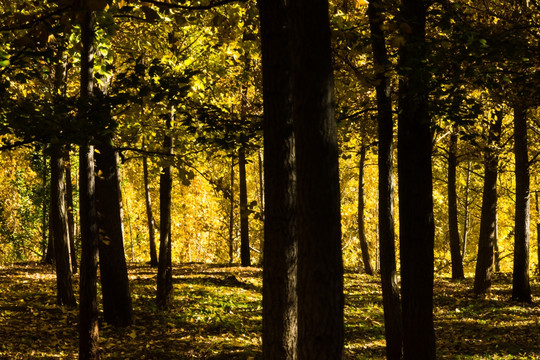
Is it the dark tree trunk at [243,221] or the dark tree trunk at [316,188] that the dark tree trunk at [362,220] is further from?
the dark tree trunk at [316,188]

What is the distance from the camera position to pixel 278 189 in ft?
17.9

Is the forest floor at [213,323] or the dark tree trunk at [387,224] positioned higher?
the dark tree trunk at [387,224]


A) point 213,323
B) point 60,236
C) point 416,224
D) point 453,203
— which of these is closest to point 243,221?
point 453,203

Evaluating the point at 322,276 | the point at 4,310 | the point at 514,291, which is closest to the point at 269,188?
the point at 322,276

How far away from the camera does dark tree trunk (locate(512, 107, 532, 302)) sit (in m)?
15.3

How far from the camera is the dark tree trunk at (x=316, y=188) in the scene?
4.14m

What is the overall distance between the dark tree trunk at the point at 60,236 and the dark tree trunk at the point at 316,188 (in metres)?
9.07

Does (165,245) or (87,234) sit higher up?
(87,234)

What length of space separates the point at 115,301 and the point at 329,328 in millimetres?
8245

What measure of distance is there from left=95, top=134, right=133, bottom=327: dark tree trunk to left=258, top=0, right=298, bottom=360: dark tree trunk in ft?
20.8

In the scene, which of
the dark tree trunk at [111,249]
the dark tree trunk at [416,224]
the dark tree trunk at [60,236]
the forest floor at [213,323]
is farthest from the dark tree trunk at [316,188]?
the dark tree trunk at [60,236]

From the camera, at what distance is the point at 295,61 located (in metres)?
4.22

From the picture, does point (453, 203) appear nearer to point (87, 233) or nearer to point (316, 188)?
point (87, 233)

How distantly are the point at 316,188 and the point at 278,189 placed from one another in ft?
4.39
